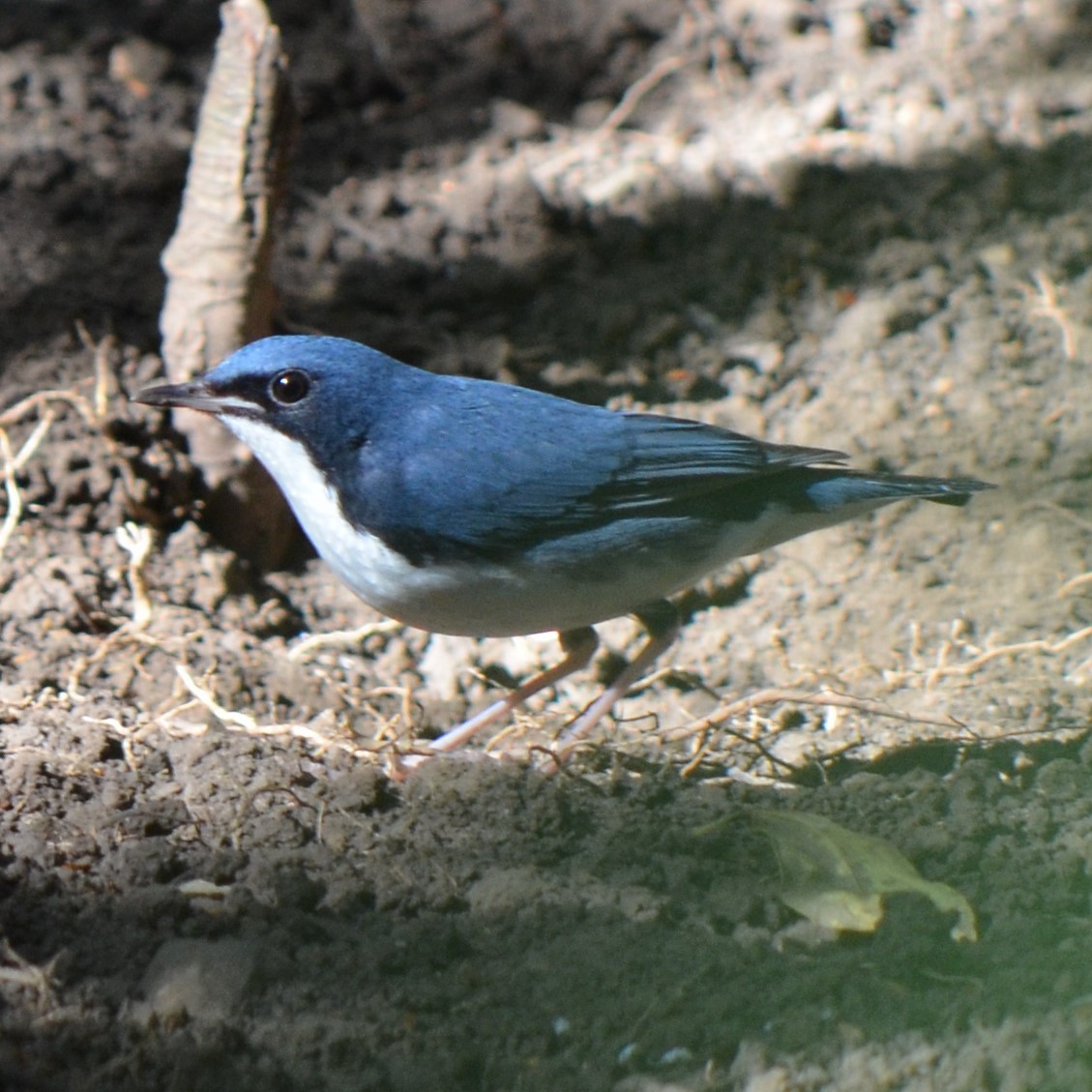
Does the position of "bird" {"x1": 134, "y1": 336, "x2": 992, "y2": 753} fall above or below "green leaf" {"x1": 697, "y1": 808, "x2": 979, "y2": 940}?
above

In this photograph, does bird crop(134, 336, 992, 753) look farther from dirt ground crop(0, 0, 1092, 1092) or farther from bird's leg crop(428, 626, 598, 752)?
dirt ground crop(0, 0, 1092, 1092)

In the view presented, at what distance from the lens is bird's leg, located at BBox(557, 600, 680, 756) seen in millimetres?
4266

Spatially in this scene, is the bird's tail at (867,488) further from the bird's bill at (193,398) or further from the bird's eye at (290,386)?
the bird's bill at (193,398)

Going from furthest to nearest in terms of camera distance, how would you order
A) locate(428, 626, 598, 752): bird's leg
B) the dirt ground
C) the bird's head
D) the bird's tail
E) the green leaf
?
locate(428, 626, 598, 752): bird's leg
the bird's tail
the bird's head
the green leaf
the dirt ground

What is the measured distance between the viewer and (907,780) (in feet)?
12.1

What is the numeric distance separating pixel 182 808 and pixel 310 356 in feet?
4.38

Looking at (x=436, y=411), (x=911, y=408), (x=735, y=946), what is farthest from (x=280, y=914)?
(x=911, y=408)

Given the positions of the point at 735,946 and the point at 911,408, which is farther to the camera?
the point at 911,408

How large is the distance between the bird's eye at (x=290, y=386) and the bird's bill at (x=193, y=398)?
12 centimetres

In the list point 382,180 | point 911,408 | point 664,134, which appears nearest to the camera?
point 911,408

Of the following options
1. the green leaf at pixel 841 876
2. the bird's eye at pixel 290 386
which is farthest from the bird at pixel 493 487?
the green leaf at pixel 841 876

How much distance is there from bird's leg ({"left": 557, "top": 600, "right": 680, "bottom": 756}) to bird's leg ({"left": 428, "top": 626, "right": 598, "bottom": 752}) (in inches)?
6.7

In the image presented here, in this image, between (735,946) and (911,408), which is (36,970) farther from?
(911,408)

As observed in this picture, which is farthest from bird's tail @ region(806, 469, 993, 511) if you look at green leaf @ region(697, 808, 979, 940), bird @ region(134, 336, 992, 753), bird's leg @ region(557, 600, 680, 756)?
green leaf @ region(697, 808, 979, 940)
